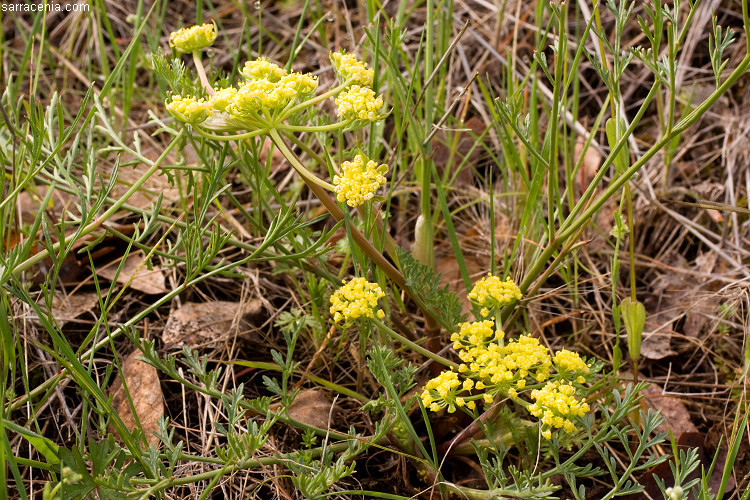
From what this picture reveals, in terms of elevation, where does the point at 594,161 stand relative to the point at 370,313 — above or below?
below

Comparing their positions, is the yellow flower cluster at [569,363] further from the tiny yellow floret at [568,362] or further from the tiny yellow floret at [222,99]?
the tiny yellow floret at [222,99]

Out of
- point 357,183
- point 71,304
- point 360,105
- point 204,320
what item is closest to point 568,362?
point 357,183

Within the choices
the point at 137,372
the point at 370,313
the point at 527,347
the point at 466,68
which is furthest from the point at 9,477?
the point at 466,68

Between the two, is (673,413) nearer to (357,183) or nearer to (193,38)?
(357,183)

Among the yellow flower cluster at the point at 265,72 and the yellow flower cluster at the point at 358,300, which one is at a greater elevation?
the yellow flower cluster at the point at 265,72

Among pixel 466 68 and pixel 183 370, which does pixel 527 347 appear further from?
pixel 466 68

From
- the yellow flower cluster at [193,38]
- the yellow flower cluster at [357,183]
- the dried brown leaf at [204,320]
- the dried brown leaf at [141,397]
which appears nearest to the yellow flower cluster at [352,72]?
the yellow flower cluster at [357,183]

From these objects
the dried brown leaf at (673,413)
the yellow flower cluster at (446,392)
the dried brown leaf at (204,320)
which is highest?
the yellow flower cluster at (446,392)
